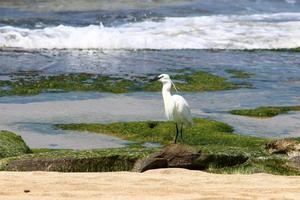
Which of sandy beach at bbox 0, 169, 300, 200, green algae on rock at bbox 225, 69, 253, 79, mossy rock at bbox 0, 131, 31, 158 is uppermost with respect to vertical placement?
sandy beach at bbox 0, 169, 300, 200

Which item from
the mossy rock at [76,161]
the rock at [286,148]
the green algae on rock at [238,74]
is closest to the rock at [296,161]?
the rock at [286,148]

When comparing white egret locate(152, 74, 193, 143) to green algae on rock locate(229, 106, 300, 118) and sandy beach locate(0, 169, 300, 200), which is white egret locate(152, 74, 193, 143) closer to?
sandy beach locate(0, 169, 300, 200)

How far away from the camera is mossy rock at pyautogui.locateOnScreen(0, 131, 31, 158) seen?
14.1 metres

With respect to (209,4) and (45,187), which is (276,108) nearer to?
(45,187)

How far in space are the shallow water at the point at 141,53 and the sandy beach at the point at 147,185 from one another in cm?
511

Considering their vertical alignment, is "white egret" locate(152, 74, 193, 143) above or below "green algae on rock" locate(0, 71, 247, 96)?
above

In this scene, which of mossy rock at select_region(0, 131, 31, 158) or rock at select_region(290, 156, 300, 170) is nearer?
rock at select_region(290, 156, 300, 170)

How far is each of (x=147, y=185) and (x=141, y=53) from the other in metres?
22.5

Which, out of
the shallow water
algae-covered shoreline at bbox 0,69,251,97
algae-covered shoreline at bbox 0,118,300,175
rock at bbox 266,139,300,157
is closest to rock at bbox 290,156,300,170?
algae-covered shoreline at bbox 0,118,300,175

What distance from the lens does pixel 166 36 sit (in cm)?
3775

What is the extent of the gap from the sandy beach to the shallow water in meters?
5.11

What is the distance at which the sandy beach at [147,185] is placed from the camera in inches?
405

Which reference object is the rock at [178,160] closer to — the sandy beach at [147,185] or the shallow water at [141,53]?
the sandy beach at [147,185]

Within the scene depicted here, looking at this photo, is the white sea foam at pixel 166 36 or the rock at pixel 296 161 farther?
the white sea foam at pixel 166 36
